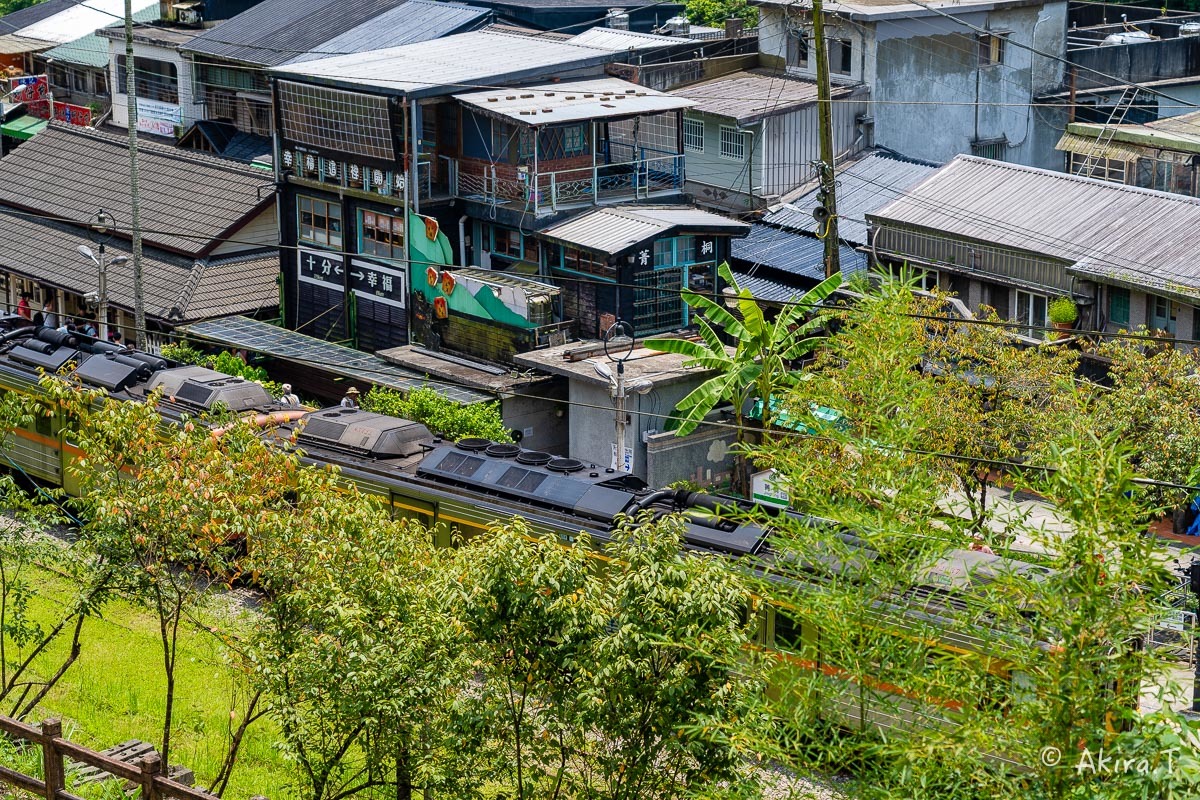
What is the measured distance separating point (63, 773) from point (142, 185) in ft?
115

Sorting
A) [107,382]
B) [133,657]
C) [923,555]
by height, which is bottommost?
[133,657]

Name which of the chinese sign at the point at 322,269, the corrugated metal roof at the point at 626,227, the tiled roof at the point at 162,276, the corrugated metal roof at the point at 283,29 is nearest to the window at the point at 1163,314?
the corrugated metal roof at the point at 626,227

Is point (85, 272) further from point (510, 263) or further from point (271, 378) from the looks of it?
point (510, 263)

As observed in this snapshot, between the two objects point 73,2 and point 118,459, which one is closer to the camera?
point 118,459

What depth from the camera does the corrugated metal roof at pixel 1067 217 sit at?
31.2m

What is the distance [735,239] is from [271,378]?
12.3 meters

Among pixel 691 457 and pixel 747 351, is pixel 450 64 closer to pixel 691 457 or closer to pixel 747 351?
pixel 691 457

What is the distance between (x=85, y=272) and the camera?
42375 millimetres

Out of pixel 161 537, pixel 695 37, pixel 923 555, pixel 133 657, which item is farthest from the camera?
pixel 695 37

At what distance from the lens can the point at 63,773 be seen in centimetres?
1411

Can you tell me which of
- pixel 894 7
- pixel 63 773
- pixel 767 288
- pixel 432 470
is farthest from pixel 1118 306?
pixel 63 773

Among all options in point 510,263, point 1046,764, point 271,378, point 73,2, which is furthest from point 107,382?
point 73,2

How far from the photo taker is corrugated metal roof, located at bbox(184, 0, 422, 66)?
48.8 meters

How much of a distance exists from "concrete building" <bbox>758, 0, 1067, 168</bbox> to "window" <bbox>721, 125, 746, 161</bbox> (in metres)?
3.43
